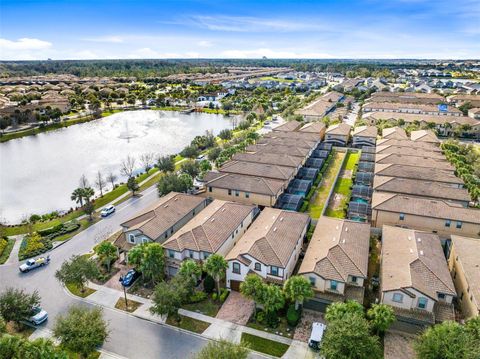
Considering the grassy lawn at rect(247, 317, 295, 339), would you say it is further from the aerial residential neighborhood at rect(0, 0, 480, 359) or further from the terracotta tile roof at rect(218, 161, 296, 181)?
the terracotta tile roof at rect(218, 161, 296, 181)

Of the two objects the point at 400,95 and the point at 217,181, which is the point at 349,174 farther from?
the point at 400,95

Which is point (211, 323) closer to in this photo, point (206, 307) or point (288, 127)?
point (206, 307)

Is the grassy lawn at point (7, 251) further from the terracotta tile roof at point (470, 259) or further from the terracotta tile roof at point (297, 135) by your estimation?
the terracotta tile roof at point (297, 135)

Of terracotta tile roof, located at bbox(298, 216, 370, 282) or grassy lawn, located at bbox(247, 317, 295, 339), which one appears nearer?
grassy lawn, located at bbox(247, 317, 295, 339)

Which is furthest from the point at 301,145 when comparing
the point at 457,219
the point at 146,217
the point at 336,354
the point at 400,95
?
the point at 400,95

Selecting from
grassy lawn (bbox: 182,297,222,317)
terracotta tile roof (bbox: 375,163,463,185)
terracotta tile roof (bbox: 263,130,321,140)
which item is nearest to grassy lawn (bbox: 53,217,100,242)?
grassy lawn (bbox: 182,297,222,317)
